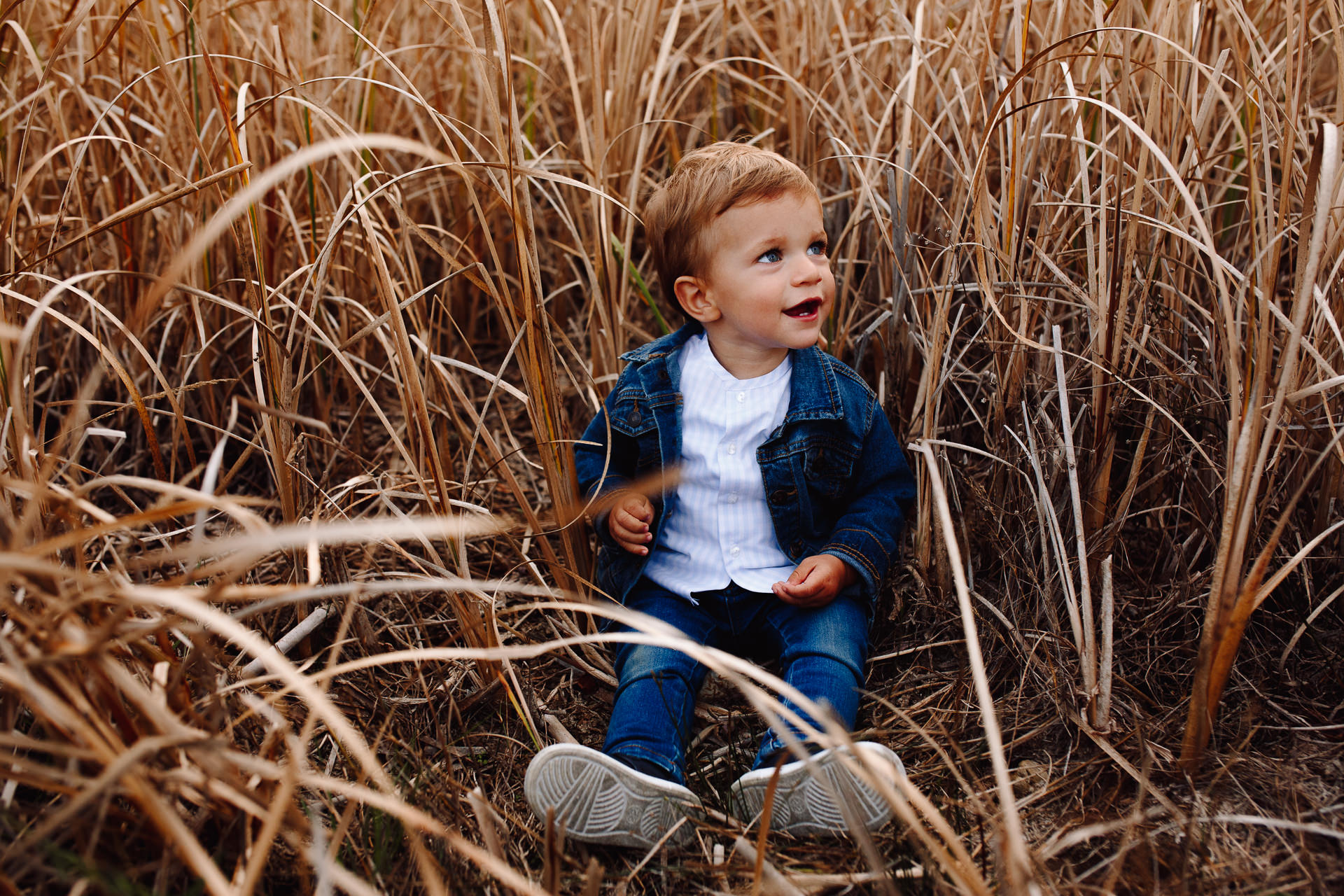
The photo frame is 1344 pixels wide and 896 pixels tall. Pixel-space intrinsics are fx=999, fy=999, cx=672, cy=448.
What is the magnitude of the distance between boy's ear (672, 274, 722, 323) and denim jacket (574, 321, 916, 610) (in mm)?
76

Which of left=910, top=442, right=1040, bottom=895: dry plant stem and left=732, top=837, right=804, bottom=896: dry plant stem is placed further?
left=732, top=837, right=804, bottom=896: dry plant stem

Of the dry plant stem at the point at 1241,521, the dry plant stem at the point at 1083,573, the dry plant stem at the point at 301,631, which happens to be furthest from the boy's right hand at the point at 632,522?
the dry plant stem at the point at 1241,521

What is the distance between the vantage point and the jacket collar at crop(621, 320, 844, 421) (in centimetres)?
152

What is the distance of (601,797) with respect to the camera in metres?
1.23

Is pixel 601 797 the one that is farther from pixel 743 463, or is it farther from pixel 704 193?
pixel 704 193

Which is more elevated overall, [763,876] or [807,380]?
[807,380]

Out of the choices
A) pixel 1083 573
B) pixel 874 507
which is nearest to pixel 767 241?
pixel 874 507

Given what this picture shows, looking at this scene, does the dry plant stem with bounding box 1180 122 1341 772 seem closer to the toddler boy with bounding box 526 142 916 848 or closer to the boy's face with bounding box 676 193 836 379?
the toddler boy with bounding box 526 142 916 848

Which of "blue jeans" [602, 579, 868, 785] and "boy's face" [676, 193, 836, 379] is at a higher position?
"boy's face" [676, 193, 836, 379]

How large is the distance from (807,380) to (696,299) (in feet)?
0.70

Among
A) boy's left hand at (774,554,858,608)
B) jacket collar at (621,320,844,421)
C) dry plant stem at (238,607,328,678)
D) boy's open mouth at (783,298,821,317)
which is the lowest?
dry plant stem at (238,607,328,678)

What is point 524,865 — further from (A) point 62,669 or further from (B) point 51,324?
(B) point 51,324

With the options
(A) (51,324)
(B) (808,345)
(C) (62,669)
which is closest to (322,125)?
(A) (51,324)

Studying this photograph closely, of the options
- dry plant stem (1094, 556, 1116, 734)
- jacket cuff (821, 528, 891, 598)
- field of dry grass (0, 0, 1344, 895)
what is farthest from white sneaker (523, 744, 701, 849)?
dry plant stem (1094, 556, 1116, 734)
